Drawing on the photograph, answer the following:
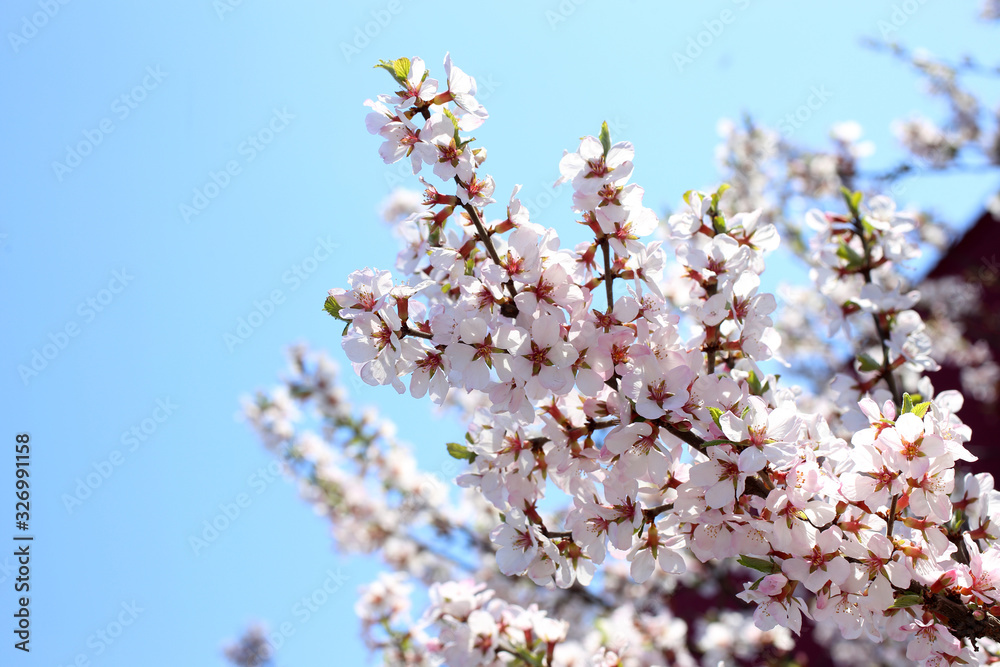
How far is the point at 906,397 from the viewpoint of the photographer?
54.9 inches

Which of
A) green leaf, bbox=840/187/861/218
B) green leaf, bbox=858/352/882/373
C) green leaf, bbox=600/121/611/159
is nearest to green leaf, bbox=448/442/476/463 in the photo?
green leaf, bbox=600/121/611/159

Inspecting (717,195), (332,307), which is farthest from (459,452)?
(717,195)

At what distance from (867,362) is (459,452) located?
1400 mm

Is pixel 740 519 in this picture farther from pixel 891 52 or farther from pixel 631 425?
pixel 891 52

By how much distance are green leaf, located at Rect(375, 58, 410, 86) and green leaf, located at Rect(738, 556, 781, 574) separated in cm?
138

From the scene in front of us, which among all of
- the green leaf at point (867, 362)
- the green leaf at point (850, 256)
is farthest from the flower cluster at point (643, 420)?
the green leaf at point (850, 256)

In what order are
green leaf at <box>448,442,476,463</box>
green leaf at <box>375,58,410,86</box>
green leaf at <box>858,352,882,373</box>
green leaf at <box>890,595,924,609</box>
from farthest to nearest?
1. green leaf at <box>858,352,882,373</box>
2. green leaf at <box>448,442,476,463</box>
3. green leaf at <box>375,58,410,86</box>
4. green leaf at <box>890,595,924,609</box>

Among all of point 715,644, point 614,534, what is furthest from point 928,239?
point 614,534

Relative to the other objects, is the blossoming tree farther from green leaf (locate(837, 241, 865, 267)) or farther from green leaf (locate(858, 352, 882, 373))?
green leaf (locate(837, 241, 865, 267))

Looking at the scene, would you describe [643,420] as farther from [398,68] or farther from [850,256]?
[850,256]

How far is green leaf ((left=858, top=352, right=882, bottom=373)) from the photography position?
2.10m

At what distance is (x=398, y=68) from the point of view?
4.97ft

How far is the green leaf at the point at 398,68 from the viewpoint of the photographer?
1.51m

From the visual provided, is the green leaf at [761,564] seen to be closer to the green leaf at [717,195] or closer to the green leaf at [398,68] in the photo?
the green leaf at [717,195]
